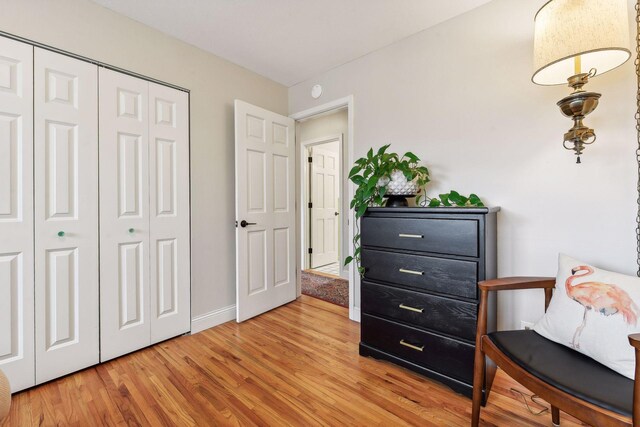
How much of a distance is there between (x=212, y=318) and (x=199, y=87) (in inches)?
77.5

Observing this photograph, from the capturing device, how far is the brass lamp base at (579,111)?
1.40m

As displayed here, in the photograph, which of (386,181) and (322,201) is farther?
(322,201)

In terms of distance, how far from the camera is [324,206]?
16.0 ft

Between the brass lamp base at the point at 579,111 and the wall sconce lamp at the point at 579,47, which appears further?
the brass lamp base at the point at 579,111

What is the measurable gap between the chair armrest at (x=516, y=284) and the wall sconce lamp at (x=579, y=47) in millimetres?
682

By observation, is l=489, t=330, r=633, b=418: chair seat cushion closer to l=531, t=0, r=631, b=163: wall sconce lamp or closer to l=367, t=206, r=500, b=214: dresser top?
l=367, t=206, r=500, b=214: dresser top

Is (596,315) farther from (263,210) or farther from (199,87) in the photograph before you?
(199,87)

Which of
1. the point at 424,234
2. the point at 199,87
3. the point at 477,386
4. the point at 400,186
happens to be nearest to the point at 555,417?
the point at 477,386

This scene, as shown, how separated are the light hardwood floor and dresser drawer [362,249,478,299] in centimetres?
57

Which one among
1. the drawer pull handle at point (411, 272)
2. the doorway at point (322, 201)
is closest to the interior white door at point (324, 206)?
the doorway at point (322, 201)

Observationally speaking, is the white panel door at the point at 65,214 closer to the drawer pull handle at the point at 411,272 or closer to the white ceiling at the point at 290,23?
the white ceiling at the point at 290,23

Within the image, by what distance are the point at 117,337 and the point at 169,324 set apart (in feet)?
1.12

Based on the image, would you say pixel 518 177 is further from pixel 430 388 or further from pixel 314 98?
pixel 314 98

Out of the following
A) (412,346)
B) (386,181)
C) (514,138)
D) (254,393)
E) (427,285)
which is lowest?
(254,393)
